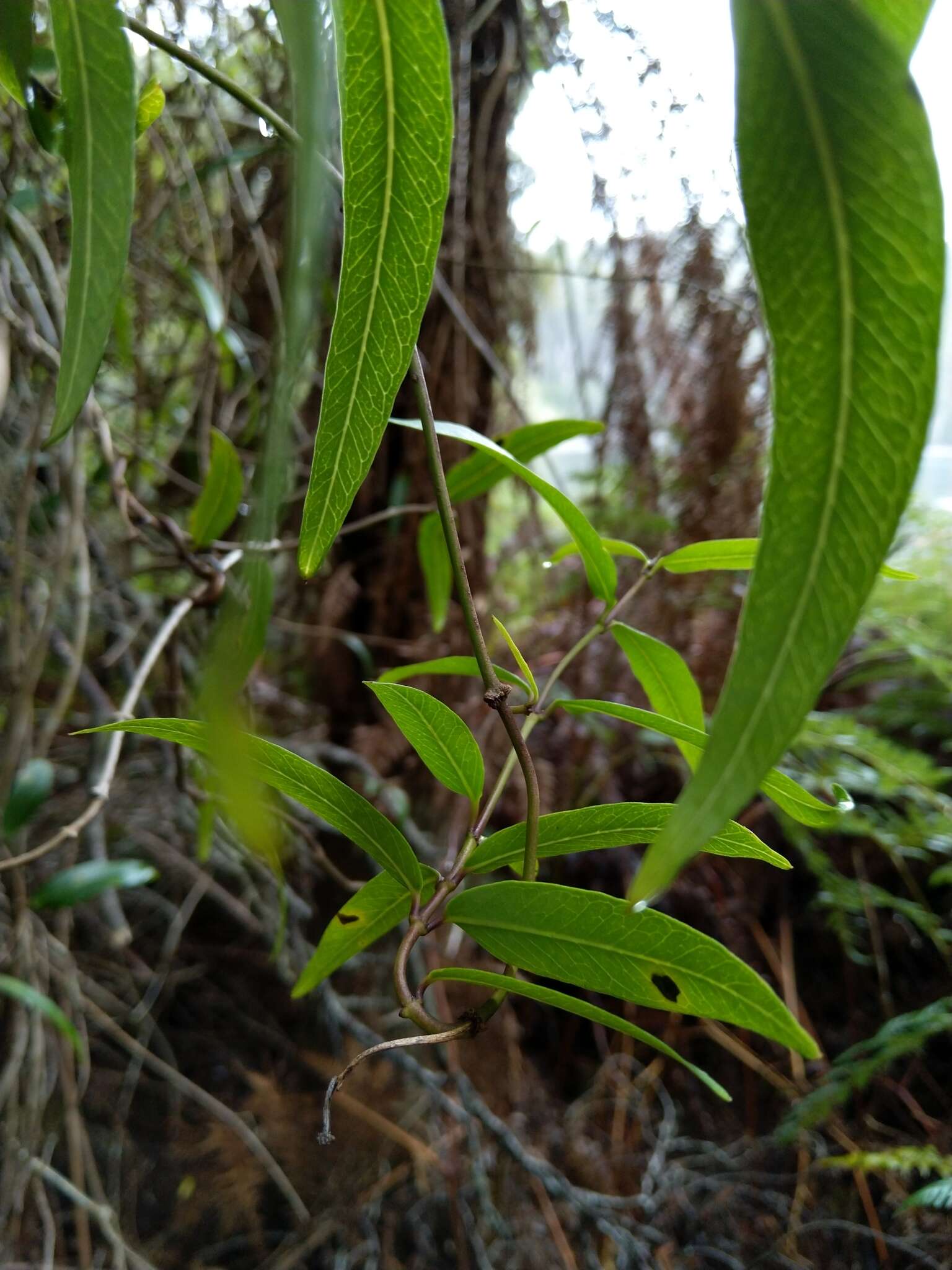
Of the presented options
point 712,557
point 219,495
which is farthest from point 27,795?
point 712,557

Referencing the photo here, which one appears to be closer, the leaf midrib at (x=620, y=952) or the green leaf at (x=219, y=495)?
the leaf midrib at (x=620, y=952)

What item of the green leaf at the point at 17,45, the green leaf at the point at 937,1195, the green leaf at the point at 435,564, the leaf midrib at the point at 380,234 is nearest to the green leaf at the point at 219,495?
the green leaf at the point at 435,564

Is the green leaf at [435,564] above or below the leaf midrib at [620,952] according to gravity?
above

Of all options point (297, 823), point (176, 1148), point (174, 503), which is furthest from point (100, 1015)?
point (174, 503)

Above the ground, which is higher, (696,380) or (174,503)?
(696,380)

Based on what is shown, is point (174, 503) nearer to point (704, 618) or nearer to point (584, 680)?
point (584, 680)

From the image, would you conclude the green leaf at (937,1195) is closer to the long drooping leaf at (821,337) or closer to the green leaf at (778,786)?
the green leaf at (778,786)

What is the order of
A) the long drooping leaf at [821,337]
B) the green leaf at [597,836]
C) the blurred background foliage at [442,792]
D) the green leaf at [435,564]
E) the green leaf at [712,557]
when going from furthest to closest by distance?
the blurred background foliage at [442,792]
the green leaf at [435,564]
the green leaf at [712,557]
the green leaf at [597,836]
the long drooping leaf at [821,337]
